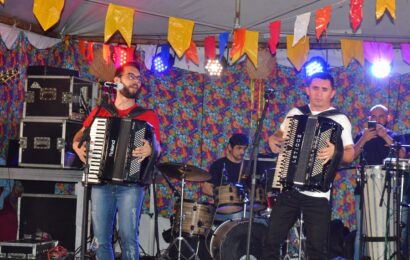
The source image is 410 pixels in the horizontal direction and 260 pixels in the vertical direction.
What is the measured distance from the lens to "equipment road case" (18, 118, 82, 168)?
878 centimetres

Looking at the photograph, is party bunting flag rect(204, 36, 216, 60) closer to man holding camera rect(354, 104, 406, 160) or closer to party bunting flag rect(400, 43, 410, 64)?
man holding camera rect(354, 104, 406, 160)

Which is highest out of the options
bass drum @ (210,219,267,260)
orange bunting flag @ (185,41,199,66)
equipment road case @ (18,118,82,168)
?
orange bunting flag @ (185,41,199,66)

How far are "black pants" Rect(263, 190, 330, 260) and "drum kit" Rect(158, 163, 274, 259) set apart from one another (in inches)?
78.0

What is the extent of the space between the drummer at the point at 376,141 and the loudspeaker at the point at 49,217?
3.63 meters

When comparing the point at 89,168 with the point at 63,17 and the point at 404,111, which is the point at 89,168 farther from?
the point at 404,111

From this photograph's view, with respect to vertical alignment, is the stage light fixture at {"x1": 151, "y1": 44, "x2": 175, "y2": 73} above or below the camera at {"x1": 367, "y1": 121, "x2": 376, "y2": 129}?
above

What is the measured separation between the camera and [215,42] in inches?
400

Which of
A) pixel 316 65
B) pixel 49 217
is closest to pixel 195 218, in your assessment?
pixel 49 217

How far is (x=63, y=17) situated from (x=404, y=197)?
495cm

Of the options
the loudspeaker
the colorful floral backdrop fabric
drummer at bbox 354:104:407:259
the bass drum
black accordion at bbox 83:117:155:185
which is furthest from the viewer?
the colorful floral backdrop fabric

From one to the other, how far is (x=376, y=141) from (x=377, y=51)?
145 centimetres

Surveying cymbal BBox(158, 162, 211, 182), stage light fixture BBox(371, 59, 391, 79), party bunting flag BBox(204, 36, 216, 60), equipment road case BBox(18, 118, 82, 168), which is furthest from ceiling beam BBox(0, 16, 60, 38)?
stage light fixture BBox(371, 59, 391, 79)

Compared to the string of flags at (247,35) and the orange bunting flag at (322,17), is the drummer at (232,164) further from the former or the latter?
the orange bunting flag at (322,17)

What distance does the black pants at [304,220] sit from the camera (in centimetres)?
602
